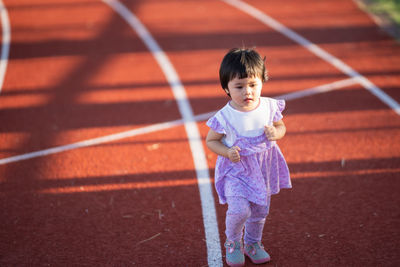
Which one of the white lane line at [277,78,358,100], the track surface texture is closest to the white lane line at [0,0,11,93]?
the track surface texture

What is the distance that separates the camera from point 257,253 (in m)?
4.15

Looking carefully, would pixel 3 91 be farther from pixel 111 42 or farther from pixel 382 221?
pixel 382 221

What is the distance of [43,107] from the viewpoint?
7.39 m

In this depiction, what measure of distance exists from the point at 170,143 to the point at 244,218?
106 inches

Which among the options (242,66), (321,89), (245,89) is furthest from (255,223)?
(321,89)

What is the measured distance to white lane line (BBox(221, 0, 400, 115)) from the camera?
7.27 metres

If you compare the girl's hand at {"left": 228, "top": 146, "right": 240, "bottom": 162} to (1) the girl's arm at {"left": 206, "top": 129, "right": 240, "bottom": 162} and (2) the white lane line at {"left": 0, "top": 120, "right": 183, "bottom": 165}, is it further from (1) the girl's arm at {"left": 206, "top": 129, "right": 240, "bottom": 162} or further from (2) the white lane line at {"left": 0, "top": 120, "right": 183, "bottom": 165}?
Answer: (2) the white lane line at {"left": 0, "top": 120, "right": 183, "bottom": 165}

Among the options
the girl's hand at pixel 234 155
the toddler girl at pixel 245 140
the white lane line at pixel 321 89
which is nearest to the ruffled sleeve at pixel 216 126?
the toddler girl at pixel 245 140

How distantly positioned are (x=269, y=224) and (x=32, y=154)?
3.36 meters

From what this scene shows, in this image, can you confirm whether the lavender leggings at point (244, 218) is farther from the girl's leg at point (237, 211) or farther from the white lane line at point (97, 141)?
the white lane line at point (97, 141)

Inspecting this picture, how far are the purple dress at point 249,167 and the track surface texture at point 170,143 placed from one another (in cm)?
83

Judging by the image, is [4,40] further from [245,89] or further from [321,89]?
[245,89]

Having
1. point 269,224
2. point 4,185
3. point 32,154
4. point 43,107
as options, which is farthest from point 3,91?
point 269,224

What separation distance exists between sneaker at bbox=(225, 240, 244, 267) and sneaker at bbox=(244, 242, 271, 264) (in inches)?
3.9
